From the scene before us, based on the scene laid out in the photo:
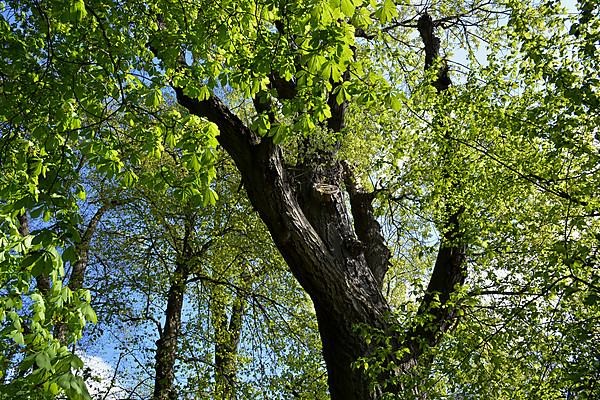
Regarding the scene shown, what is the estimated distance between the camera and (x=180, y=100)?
250 inches

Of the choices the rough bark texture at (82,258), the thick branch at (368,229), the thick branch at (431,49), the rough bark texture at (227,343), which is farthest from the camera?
the rough bark texture at (227,343)

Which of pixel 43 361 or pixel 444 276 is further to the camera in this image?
pixel 444 276

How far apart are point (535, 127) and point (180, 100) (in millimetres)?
3574

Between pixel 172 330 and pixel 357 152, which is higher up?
pixel 357 152

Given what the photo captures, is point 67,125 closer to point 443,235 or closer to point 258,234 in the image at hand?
point 443,235

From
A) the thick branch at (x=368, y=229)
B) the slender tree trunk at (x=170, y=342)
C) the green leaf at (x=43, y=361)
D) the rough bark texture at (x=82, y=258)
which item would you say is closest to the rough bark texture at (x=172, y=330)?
the slender tree trunk at (x=170, y=342)

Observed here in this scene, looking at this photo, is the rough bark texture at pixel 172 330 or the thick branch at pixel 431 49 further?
the rough bark texture at pixel 172 330

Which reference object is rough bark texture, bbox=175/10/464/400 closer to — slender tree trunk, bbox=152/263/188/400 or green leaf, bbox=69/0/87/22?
green leaf, bbox=69/0/87/22

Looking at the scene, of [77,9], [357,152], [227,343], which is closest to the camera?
[77,9]

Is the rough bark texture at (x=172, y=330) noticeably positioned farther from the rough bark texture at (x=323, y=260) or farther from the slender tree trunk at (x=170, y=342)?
the rough bark texture at (x=323, y=260)

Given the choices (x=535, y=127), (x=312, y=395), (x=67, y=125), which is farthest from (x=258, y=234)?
(x=67, y=125)

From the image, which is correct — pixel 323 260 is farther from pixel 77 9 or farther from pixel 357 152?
pixel 77 9

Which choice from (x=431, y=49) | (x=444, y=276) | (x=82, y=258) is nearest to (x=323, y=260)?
(x=444, y=276)

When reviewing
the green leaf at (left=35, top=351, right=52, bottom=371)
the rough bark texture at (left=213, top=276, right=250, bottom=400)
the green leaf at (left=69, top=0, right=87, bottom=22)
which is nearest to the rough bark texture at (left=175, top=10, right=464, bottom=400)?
the green leaf at (left=69, top=0, right=87, bottom=22)
